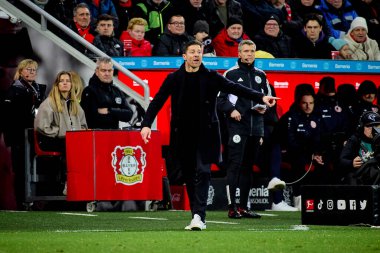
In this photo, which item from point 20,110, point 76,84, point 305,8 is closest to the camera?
point 20,110

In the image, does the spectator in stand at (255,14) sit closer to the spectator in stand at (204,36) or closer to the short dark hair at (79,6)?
the spectator in stand at (204,36)

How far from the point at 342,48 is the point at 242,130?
22.9 feet

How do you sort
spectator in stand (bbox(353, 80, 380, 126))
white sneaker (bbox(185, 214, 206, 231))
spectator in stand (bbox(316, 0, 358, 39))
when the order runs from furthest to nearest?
1. spectator in stand (bbox(316, 0, 358, 39))
2. spectator in stand (bbox(353, 80, 380, 126))
3. white sneaker (bbox(185, 214, 206, 231))

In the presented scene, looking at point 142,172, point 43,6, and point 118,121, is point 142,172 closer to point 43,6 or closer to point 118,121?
point 118,121

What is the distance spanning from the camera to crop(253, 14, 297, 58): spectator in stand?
2178 centimetres

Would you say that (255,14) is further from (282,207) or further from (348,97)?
(282,207)

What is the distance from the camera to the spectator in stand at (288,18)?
75.8ft

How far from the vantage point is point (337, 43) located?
74.9 feet

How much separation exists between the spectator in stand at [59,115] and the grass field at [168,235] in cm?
Answer: 185

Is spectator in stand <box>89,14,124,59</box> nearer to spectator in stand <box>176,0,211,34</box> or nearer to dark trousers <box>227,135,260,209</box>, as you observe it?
spectator in stand <box>176,0,211,34</box>

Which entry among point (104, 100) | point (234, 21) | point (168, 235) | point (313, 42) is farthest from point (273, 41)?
point (168, 235)

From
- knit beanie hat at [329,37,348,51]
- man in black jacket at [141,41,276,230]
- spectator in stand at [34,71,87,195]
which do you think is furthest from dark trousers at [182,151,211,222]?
knit beanie hat at [329,37,348,51]

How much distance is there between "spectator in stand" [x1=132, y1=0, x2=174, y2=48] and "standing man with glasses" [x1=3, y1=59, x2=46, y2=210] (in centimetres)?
355

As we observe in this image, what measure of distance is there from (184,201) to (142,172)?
5.01 feet
